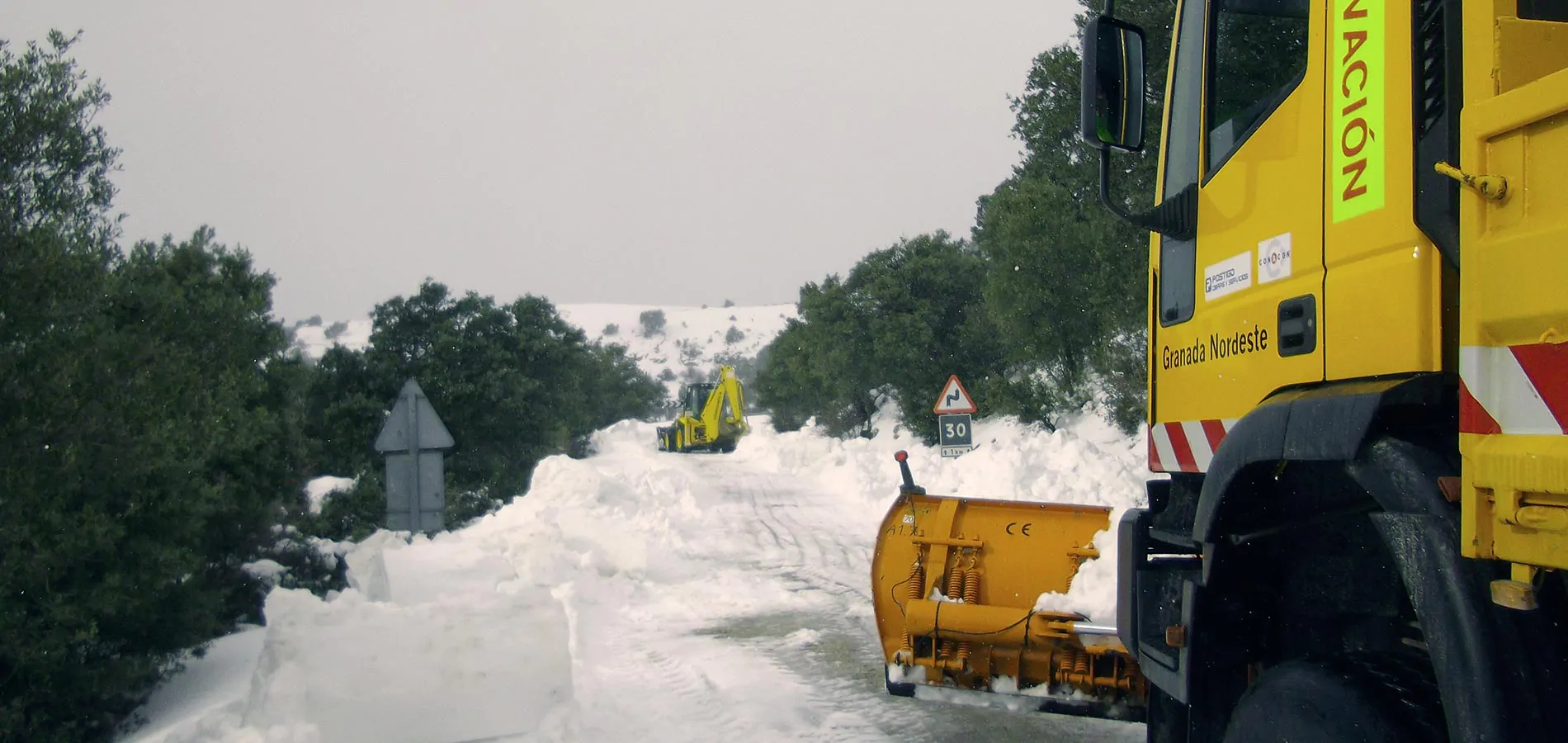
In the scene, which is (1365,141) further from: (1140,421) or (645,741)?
(1140,421)

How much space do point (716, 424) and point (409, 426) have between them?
32.6 m

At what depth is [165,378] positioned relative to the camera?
904 centimetres

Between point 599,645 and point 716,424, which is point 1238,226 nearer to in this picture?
point 599,645

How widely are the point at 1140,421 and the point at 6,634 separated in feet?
50.9

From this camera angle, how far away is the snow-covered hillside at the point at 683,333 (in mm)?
143750

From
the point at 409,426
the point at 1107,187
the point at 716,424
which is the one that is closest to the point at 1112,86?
the point at 1107,187

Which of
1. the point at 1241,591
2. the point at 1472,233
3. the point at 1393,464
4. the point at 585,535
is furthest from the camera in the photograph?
the point at 585,535

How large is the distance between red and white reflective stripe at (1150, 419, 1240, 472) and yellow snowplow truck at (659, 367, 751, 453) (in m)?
37.6

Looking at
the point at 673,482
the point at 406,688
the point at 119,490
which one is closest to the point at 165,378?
the point at 119,490

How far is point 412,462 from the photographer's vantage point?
9234 millimetres

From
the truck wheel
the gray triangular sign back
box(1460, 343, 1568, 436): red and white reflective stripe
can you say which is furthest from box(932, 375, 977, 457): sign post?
box(1460, 343, 1568, 436): red and white reflective stripe

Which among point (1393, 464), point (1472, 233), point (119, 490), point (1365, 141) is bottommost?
point (119, 490)

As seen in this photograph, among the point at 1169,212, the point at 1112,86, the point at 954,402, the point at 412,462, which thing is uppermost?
the point at 1112,86

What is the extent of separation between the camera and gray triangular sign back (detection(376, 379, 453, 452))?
913 centimetres
